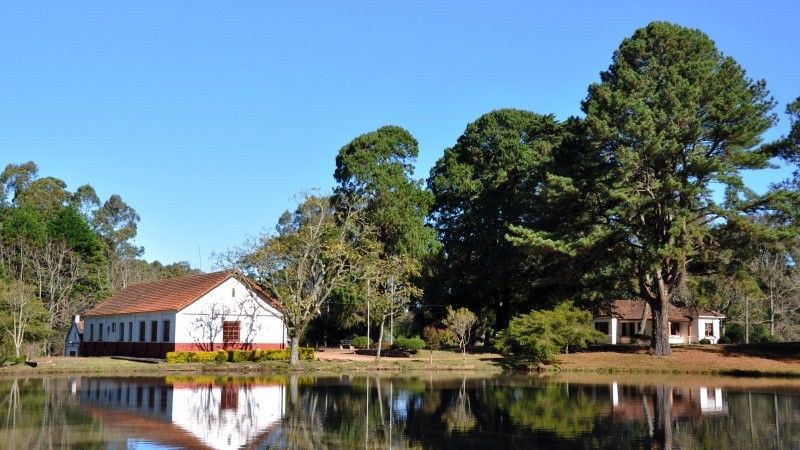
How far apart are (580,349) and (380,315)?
1458 centimetres

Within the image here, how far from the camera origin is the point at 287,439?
15992 millimetres

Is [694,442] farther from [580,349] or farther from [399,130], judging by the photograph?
[399,130]

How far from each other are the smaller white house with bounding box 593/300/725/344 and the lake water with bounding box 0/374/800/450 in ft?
107

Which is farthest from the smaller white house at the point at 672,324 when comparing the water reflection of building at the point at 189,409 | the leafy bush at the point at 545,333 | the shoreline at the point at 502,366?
the water reflection of building at the point at 189,409

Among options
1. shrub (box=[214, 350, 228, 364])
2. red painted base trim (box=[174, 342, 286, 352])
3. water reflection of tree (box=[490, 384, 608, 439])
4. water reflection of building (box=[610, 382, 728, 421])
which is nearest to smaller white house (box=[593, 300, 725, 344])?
red painted base trim (box=[174, 342, 286, 352])

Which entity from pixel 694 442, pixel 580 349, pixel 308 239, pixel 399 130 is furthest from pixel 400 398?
pixel 399 130

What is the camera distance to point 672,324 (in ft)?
216

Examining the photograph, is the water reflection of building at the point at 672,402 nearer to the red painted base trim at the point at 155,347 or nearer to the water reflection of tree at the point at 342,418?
the water reflection of tree at the point at 342,418

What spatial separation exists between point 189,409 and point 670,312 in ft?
174

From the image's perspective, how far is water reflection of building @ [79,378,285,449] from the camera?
53.4 feet

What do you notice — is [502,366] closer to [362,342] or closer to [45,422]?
[362,342]

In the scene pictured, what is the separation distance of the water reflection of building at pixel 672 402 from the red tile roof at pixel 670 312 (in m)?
34.5

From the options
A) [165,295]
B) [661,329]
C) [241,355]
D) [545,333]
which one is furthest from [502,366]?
[165,295]

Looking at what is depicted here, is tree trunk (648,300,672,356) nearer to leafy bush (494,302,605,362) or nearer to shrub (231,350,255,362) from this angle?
leafy bush (494,302,605,362)
